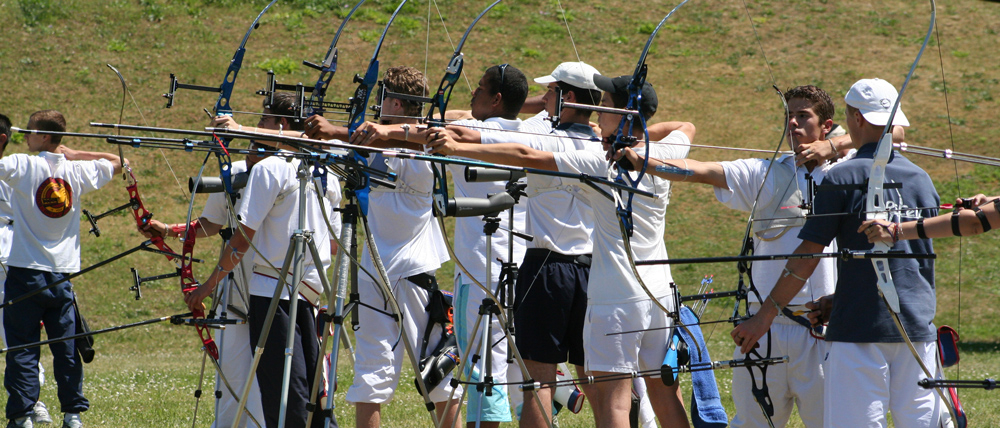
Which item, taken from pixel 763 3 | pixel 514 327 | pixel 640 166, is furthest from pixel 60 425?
pixel 763 3

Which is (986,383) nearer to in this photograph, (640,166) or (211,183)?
(640,166)

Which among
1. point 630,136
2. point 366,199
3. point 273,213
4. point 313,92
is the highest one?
point 313,92

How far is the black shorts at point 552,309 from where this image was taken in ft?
13.5

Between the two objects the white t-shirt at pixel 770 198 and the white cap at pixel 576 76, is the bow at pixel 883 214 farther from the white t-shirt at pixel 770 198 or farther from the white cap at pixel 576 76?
the white cap at pixel 576 76

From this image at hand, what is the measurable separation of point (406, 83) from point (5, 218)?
436 cm

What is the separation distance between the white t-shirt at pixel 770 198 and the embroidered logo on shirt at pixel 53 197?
4342mm

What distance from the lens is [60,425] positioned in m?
6.07

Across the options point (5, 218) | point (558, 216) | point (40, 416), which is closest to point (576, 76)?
point (558, 216)

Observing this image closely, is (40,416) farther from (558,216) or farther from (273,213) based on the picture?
(558,216)

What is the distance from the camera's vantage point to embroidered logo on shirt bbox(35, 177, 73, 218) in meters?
6.02

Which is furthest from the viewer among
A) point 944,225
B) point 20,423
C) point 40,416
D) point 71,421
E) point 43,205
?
point 43,205

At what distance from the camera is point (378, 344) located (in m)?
4.18

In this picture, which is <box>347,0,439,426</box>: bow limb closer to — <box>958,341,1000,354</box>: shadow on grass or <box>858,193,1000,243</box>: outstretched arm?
<box>858,193,1000,243</box>: outstretched arm

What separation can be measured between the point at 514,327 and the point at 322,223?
1.22m
